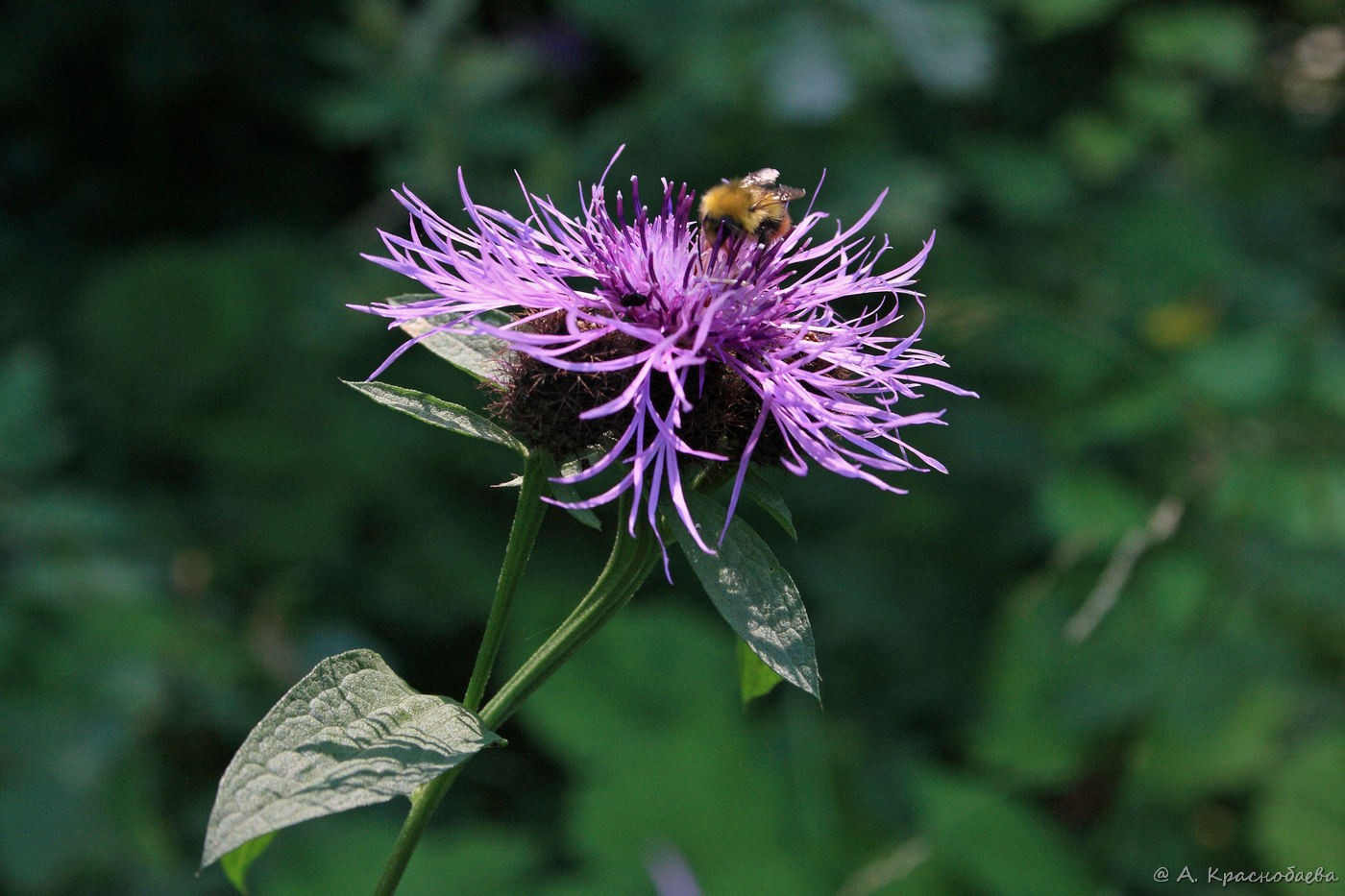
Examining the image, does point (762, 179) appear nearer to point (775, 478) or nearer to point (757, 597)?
point (757, 597)

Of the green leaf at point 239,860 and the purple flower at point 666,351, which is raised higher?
the purple flower at point 666,351

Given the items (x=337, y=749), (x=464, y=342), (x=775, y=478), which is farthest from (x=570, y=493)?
(x=775, y=478)

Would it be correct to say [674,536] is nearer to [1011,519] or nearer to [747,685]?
[747,685]

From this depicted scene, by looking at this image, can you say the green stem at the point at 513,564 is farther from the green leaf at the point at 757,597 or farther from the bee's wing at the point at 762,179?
the bee's wing at the point at 762,179

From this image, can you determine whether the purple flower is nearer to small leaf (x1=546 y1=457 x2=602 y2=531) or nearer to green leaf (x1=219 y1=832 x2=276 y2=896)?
small leaf (x1=546 y1=457 x2=602 y2=531)

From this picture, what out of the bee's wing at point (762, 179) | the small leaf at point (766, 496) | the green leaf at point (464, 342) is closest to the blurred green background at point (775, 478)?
the bee's wing at point (762, 179)

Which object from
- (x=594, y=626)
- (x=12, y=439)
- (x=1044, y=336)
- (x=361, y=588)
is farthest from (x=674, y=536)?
(x=361, y=588)

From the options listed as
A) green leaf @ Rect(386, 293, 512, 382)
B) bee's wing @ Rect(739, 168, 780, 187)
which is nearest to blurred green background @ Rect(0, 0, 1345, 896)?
bee's wing @ Rect(739, 168, 780, 187)
